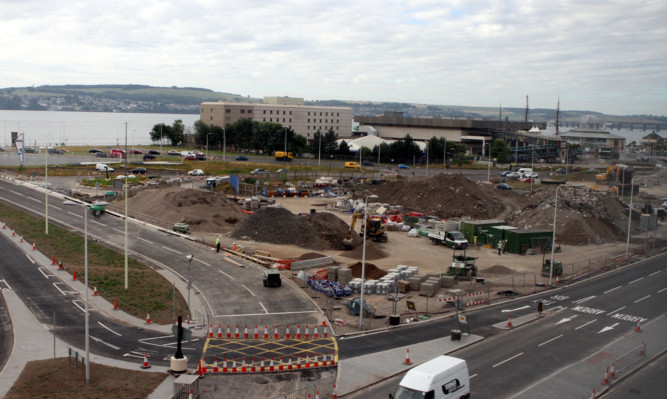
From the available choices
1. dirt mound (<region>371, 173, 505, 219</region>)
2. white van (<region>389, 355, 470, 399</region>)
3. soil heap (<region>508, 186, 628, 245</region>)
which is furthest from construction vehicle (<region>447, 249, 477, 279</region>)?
dirt mound (<region>371, 173, 505, 219</region>)

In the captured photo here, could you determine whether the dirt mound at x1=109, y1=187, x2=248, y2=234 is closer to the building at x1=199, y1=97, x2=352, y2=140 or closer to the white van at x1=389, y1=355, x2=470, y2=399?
the white van at x1=389, y1=355, x2=470, y2=399

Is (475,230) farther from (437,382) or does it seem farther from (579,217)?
(437,382)

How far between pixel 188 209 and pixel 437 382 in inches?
1868

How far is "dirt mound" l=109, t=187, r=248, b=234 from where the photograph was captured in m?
61.1

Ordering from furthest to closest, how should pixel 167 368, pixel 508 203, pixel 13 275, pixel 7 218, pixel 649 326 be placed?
pixel 508 203
pixel 7 218
pixel 13 275
pixel 649 326
pixel 167 368

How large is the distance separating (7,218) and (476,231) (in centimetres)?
4610

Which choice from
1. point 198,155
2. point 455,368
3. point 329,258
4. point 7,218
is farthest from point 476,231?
point 198,155

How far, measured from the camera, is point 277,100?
597 feet

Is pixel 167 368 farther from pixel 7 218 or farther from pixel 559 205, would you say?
pixel 559 205

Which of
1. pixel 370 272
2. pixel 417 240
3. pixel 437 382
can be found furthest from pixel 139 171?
pixel 437 382

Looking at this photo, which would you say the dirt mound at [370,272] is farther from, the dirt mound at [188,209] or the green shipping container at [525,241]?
the dirt mound at [188,209]

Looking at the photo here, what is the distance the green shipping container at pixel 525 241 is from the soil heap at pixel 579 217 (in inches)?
206

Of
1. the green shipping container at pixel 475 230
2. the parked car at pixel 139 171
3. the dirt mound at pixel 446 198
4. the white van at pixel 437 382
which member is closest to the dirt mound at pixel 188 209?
the green shipping container at pixel 475 230

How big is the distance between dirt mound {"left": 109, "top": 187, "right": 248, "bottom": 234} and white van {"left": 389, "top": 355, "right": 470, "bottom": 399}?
40925mm
